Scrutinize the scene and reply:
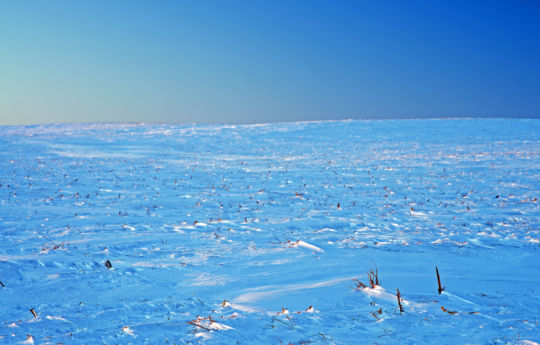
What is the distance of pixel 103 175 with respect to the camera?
55.4ft

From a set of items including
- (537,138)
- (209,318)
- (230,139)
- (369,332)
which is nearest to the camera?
(369,332)

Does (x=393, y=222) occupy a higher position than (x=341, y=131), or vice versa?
(x=341, y=131)

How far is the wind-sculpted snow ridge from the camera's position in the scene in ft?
13.3

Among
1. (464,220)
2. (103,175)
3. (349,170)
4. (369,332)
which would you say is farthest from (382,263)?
(103,175)

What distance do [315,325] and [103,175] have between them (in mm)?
14950

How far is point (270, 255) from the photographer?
6.75 meters

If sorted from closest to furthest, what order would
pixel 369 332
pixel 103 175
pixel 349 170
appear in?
1. pixel 369 332
2. pixel 103 175
3. pixel 349 170

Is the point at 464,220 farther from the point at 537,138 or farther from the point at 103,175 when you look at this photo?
the point at 537,138

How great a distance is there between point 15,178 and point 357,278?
1501 centimetres

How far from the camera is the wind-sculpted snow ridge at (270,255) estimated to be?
4.04 meters

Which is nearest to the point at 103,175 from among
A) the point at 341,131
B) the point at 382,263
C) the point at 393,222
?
the point at 393,222

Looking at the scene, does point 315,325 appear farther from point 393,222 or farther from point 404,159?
point 404,159

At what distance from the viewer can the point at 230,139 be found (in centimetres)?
3619

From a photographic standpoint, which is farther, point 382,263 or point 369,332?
point 382,263
